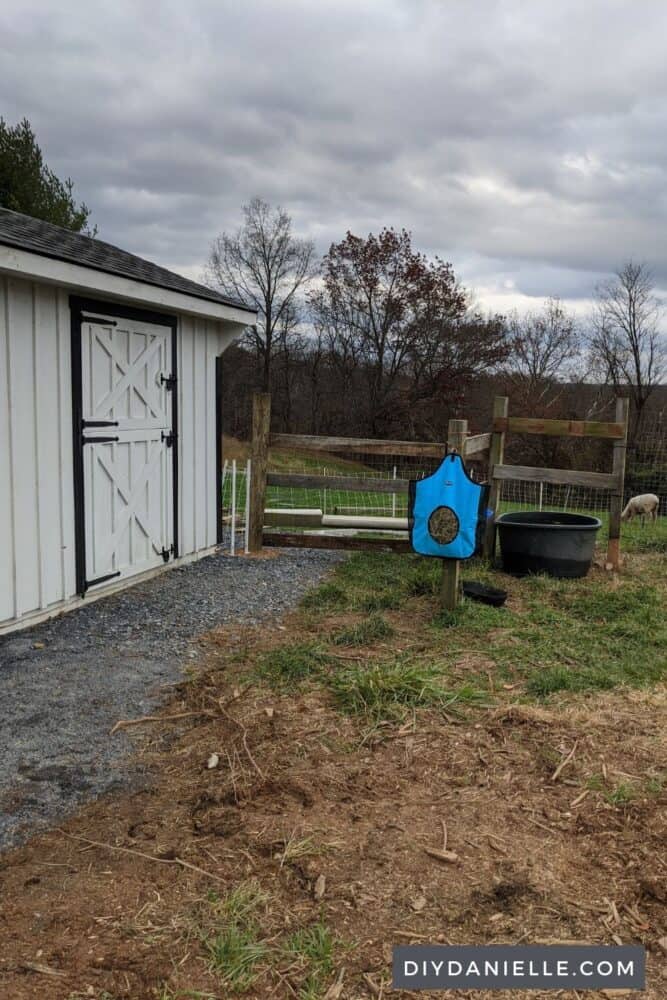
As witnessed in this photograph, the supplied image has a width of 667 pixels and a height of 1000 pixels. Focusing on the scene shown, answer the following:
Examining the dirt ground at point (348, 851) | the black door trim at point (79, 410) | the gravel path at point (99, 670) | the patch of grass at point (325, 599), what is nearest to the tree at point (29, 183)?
the black door trim at point (79, 410)

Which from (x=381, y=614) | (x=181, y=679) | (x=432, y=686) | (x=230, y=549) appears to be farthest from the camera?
(x=230, y=549)

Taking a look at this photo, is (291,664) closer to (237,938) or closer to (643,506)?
(237,938)

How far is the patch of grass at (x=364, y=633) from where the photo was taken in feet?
16.2

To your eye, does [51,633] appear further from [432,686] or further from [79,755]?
[432,686]

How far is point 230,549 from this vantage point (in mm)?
8023

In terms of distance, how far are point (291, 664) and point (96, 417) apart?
2613mm

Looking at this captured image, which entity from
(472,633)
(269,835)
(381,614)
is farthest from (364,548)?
(269,835)

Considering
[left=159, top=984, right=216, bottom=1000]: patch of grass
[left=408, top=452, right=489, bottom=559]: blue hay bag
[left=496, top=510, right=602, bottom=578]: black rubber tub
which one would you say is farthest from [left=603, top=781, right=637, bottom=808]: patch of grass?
[left=496, top=510, right=602, bottom=578]: black rubber tub

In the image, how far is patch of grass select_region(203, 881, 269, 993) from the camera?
202 centimetres

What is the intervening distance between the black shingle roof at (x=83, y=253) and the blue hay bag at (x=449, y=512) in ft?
8.83

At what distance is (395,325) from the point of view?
Result: 2961 cm

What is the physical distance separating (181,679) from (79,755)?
1.01m

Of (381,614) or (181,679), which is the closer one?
(181,679)

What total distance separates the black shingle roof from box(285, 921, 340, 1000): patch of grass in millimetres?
3960
